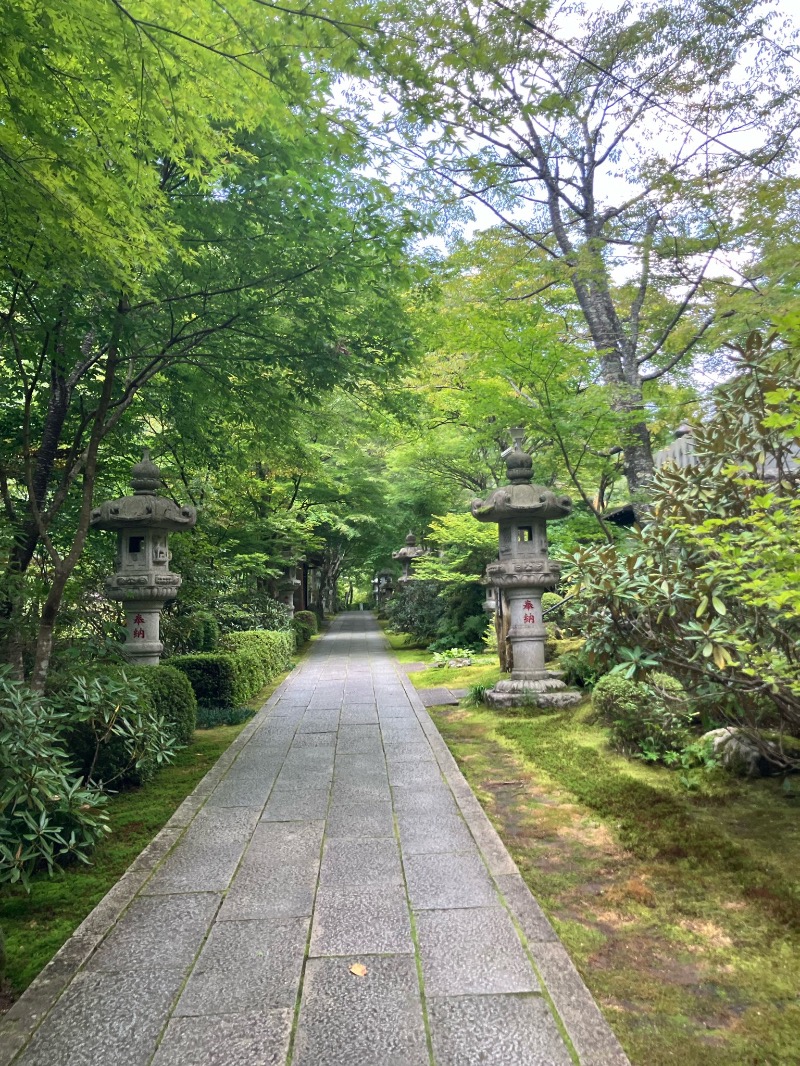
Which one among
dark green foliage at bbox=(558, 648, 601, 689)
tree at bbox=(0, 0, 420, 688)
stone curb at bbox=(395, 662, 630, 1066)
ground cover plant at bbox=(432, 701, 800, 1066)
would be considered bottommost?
ground cover plant at bbox=(432, 701, 800, 1066)

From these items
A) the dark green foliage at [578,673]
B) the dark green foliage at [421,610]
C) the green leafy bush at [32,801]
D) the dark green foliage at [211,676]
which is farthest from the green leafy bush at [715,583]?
the dark green foliage at [421,610]

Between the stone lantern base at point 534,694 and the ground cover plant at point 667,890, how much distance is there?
84.4 inches

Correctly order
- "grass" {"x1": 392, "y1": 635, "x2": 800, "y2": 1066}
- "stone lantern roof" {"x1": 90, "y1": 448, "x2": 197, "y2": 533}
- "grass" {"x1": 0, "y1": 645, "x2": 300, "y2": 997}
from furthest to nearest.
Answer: "stone lantern roof" {"x1": 90, "y1": 448, "x2": 197, "y2": 533} → "grass" {"x1": 0, "y1": 645, "x2": 300, "y2": 997} → "grass" {"x1": 392, "y1": 635, "x2": 800, "y2": 1066}

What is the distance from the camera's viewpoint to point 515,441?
29.3 ft

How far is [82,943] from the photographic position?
275 centimetres

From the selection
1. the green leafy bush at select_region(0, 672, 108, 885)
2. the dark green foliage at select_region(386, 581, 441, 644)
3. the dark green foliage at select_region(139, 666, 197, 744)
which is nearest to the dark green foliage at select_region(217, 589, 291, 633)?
the dark green foliage at select_region(139, 666, 197, 744)

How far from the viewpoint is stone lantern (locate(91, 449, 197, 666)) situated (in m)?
7.36

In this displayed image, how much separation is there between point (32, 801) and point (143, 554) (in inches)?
180

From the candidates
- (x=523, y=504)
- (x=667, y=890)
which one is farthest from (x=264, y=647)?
(x=667, y=890)

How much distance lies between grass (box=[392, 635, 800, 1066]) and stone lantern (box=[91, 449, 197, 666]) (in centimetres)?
403

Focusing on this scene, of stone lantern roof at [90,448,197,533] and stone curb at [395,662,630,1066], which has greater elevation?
stone lantern roof at [90,448,197,533]

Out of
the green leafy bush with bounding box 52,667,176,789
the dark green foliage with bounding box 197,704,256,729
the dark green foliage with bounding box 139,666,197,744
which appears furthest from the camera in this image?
the dark green foliage with bounding box 197,704,256,729

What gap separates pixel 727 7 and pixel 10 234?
817cm

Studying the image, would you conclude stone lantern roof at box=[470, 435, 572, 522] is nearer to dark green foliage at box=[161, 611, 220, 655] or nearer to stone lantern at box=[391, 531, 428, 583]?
dark green foliage at box=[161, 611, 220, 655]
